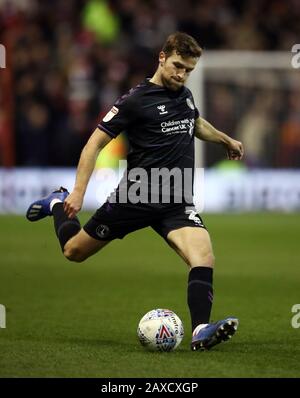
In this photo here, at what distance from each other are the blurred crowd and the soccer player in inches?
465

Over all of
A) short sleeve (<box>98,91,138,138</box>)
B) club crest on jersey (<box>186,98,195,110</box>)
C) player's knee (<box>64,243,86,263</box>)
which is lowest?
player's knee (<box>64,243,86,263</box>)

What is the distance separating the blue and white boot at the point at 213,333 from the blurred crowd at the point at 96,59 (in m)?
12.8

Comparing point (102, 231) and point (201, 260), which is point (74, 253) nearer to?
point (102, 231)

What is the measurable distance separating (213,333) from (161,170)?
1.33m

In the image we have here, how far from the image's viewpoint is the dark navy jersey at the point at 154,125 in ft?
24.1

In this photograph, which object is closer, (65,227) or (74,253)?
(74,253)

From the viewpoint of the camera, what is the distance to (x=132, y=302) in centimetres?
965

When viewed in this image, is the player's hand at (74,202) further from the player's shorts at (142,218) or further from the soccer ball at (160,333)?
the soccer ball at (160,333)

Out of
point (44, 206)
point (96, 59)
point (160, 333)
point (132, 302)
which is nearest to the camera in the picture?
point (160, 333)

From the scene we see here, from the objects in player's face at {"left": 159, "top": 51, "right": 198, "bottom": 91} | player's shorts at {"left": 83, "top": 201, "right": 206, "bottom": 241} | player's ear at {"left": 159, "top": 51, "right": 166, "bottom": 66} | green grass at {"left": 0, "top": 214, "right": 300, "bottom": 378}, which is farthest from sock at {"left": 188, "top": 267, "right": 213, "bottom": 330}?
player's ear at {"left": 159, "top": 51, "right": 166, "bottom": 66}

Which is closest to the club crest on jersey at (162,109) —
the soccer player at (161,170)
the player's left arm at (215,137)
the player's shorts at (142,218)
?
the soccer player at (161,170)

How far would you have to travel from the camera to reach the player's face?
7.23m

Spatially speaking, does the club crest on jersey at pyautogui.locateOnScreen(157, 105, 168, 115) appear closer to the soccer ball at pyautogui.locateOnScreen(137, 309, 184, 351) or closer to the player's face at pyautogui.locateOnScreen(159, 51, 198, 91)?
the player's face at pyautogui.locateOnScreen(159, 51, 198, 91)

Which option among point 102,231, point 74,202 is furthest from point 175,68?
point 102,231
